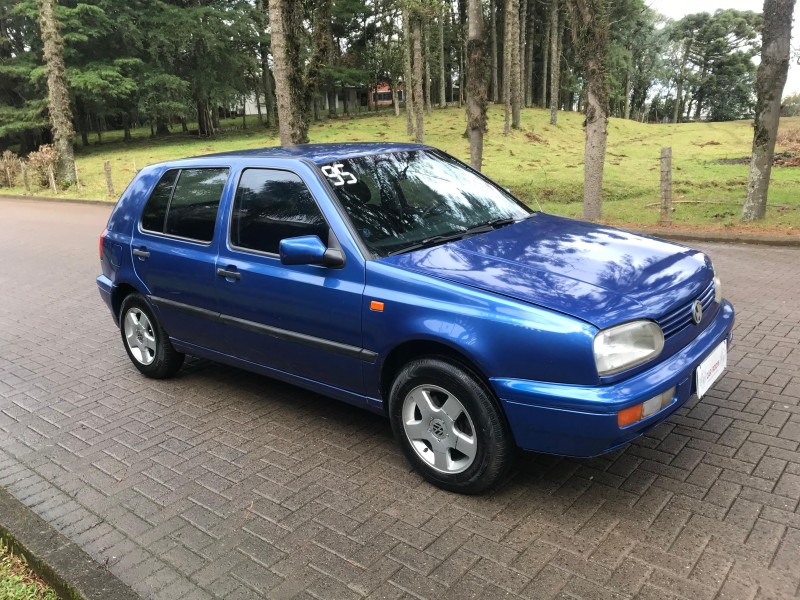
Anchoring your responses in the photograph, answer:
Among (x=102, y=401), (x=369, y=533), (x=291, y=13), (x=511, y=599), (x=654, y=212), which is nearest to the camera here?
(x=511, y=599)

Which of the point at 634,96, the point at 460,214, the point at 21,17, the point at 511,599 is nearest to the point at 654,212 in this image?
the point at 460,214

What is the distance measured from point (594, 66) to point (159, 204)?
8497 millimetres

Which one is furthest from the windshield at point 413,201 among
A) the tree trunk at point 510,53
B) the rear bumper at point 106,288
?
the tree trunk at point 510,53

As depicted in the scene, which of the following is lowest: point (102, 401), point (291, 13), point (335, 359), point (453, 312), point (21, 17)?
point (102, 401)

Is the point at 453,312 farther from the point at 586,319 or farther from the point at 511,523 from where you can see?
the point at 511,523

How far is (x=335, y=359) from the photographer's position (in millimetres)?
3688

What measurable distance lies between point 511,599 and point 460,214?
2325 millimetres

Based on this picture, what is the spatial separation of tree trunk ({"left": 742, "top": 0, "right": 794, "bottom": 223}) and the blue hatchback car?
308 inches

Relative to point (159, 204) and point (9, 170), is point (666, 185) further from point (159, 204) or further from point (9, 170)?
point (9, 170)

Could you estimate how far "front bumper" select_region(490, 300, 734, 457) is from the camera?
279 cm

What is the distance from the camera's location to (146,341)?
5.22 meters

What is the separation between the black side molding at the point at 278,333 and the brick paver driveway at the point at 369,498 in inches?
26.6

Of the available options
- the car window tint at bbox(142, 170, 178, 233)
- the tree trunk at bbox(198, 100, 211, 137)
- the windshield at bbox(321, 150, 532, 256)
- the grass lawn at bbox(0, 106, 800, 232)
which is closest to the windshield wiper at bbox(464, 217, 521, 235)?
the windshield at bbox(321, 150, 532, 256)

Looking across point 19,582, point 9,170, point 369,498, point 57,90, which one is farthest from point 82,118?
point 369,498
